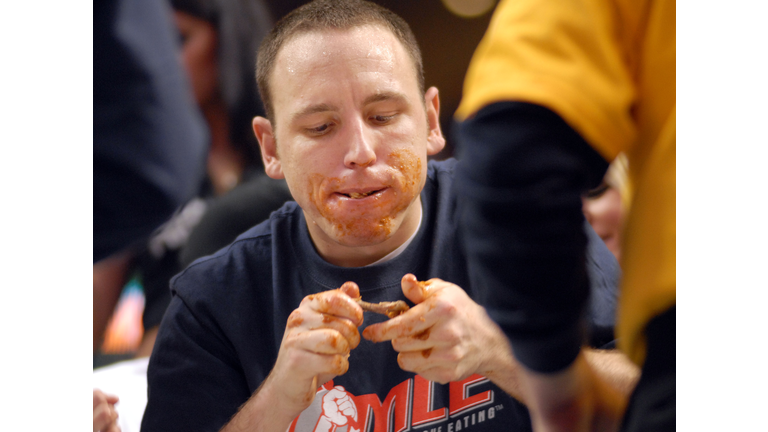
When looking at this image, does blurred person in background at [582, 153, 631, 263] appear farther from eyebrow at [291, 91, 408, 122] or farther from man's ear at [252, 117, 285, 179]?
man's ear at [252, 117, 285, 179]

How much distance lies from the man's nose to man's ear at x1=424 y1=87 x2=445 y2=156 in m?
0.11

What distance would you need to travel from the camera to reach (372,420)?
858 mm

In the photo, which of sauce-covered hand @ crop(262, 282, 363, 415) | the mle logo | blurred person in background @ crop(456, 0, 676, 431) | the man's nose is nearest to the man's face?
the man's nose

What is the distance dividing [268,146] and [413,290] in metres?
0.35

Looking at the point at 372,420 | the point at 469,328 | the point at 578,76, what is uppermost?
the point at 578,76

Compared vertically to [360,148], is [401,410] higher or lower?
lower

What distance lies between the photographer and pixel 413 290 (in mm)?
819

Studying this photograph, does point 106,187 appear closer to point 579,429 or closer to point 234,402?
point 234,402

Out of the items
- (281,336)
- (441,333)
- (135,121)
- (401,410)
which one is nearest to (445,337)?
(441,333)

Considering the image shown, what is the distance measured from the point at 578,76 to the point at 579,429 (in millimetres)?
509

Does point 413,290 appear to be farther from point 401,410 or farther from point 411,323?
point 401,410

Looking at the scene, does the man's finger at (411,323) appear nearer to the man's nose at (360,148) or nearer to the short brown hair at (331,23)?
the man's nose at (360,148)

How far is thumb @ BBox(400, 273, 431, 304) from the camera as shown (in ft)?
2.68

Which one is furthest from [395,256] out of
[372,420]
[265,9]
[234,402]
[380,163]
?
→ [265,9]
